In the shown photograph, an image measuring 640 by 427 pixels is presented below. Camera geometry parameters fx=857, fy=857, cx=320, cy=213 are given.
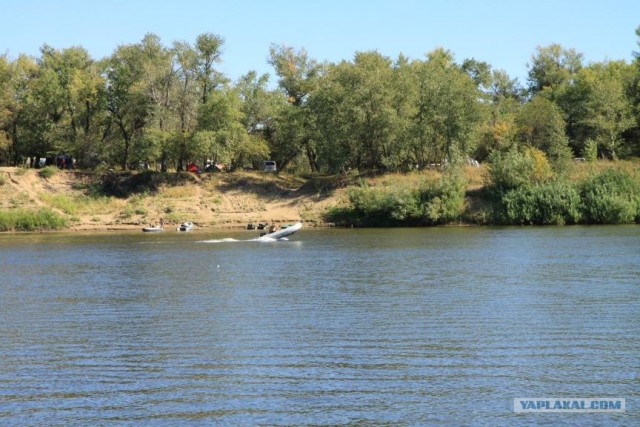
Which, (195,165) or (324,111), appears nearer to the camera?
(324,111)

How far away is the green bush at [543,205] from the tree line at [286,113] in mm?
6316

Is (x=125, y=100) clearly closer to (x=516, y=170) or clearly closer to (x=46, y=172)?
(x=46, y=172)

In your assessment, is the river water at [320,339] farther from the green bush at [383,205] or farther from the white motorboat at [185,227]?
the white motorboat at [185,227]

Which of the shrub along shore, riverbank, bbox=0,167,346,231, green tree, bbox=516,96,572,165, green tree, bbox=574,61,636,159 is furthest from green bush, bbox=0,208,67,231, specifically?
green tree, bbox=574,61,636,159

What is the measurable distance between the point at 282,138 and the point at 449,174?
2386cm

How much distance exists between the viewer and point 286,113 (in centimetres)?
9650

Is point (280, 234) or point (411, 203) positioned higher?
point (411, 203)

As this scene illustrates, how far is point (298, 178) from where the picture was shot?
314ft

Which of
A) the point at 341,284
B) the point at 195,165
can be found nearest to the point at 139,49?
the point at 195,165

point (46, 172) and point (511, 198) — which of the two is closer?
point (511, 198)

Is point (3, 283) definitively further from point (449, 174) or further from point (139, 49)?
point (139, 49)

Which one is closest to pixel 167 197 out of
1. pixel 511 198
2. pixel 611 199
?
pixel 511 198

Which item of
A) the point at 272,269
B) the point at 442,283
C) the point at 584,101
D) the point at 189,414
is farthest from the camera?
the point at 584,101

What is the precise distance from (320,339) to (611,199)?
5736cm
